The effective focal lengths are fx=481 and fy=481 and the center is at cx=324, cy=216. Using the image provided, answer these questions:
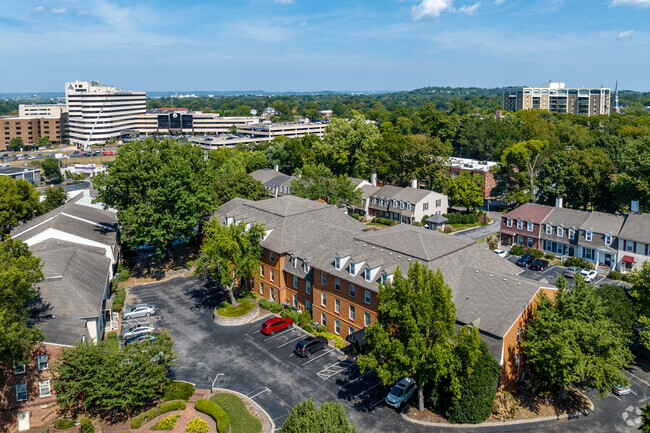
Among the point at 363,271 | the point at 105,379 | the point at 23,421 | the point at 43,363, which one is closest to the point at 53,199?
the point at 43,363

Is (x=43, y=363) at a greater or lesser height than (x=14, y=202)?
lesser

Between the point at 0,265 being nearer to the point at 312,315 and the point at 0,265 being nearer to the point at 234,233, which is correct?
the point at 234,233

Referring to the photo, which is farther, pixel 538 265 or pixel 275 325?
pixel 538 265

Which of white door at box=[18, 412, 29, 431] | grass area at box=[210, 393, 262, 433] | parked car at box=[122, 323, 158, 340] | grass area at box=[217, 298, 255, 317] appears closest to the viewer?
grass area at box=[210, 393, 262, 433]

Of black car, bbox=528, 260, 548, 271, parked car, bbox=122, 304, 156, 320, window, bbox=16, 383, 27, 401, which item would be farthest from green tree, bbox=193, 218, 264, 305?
black car, bbox=528, 260, 548, 271

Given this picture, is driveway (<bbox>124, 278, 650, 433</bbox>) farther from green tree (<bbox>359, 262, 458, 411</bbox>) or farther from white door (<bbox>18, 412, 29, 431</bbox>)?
white door (<bbox>18, 412, 29, 431</bbox>)

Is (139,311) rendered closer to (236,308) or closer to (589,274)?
(236,308)

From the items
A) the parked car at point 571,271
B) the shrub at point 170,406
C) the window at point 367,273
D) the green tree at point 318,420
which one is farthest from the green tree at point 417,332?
the parked car at point 571,271
